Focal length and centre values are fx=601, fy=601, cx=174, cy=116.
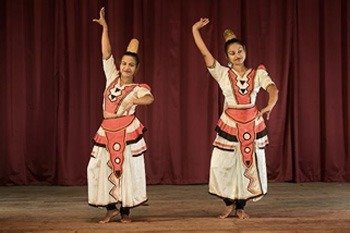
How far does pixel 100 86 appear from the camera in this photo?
586 centimetres

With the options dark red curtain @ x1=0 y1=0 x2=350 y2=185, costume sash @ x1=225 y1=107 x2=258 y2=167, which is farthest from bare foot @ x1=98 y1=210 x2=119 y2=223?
dark red curtain @ x1=0 y1=0 x2=350 y2=185

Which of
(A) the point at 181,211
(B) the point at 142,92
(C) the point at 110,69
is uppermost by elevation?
(C) the point at 110,69

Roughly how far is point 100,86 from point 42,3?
0.98 meters

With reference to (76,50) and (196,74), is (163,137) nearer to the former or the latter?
(196,74)

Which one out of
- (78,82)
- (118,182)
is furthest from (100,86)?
(118,182)

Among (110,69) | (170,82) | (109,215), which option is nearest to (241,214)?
(109,215)

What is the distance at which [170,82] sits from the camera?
5.91 m

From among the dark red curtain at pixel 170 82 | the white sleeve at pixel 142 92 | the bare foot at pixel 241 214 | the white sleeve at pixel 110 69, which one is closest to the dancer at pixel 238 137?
the bare foot at pixel 241 214

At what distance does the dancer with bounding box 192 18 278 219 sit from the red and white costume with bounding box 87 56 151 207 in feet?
1.72

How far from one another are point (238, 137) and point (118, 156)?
0.79m

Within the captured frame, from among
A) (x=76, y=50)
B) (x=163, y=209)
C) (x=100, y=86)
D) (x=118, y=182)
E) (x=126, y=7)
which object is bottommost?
(x=163, y=209)

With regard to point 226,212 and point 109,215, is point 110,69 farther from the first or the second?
point 226,212

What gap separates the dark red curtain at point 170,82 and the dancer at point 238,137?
77.1 inches

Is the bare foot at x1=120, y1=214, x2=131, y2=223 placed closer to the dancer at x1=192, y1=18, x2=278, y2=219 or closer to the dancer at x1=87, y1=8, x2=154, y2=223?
the dancer at x1=87, y1=8, x2=154, y2=223
